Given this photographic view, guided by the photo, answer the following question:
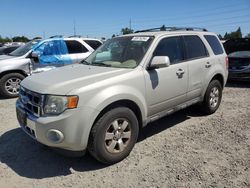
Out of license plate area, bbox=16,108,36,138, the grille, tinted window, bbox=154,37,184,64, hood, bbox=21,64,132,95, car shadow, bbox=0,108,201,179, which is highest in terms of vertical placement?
tinted window, bbox=154,37,184,64

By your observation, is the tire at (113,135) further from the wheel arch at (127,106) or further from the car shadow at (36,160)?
the car shadow at (36,160)

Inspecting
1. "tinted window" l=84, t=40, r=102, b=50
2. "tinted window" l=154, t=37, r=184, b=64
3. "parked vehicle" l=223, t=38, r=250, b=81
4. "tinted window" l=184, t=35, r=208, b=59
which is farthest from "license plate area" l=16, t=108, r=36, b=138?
"parked vehicle" l=223, t=38, r=250, b=81

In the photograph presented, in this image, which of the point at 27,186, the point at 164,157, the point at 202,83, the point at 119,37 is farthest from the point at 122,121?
the point at 202,83

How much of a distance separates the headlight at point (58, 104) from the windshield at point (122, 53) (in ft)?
4.09

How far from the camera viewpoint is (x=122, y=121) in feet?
13.0

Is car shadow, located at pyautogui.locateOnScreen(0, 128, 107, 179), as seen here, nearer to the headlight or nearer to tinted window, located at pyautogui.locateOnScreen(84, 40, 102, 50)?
the headlight

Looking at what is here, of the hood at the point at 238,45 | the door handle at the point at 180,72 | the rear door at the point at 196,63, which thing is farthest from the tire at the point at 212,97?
the hood at the point at 238,45

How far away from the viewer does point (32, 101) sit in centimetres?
375

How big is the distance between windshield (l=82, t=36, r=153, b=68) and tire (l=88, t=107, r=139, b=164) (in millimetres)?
857

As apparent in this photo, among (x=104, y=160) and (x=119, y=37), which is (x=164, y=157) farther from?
(x=119, y=37)

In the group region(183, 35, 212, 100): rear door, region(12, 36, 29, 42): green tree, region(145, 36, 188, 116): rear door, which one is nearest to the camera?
region(145, 36, 188, 116): rear door

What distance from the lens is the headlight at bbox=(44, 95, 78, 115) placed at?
11.3ft

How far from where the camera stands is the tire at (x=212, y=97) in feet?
19.2

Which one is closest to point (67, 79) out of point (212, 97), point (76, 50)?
point (212, 97)
